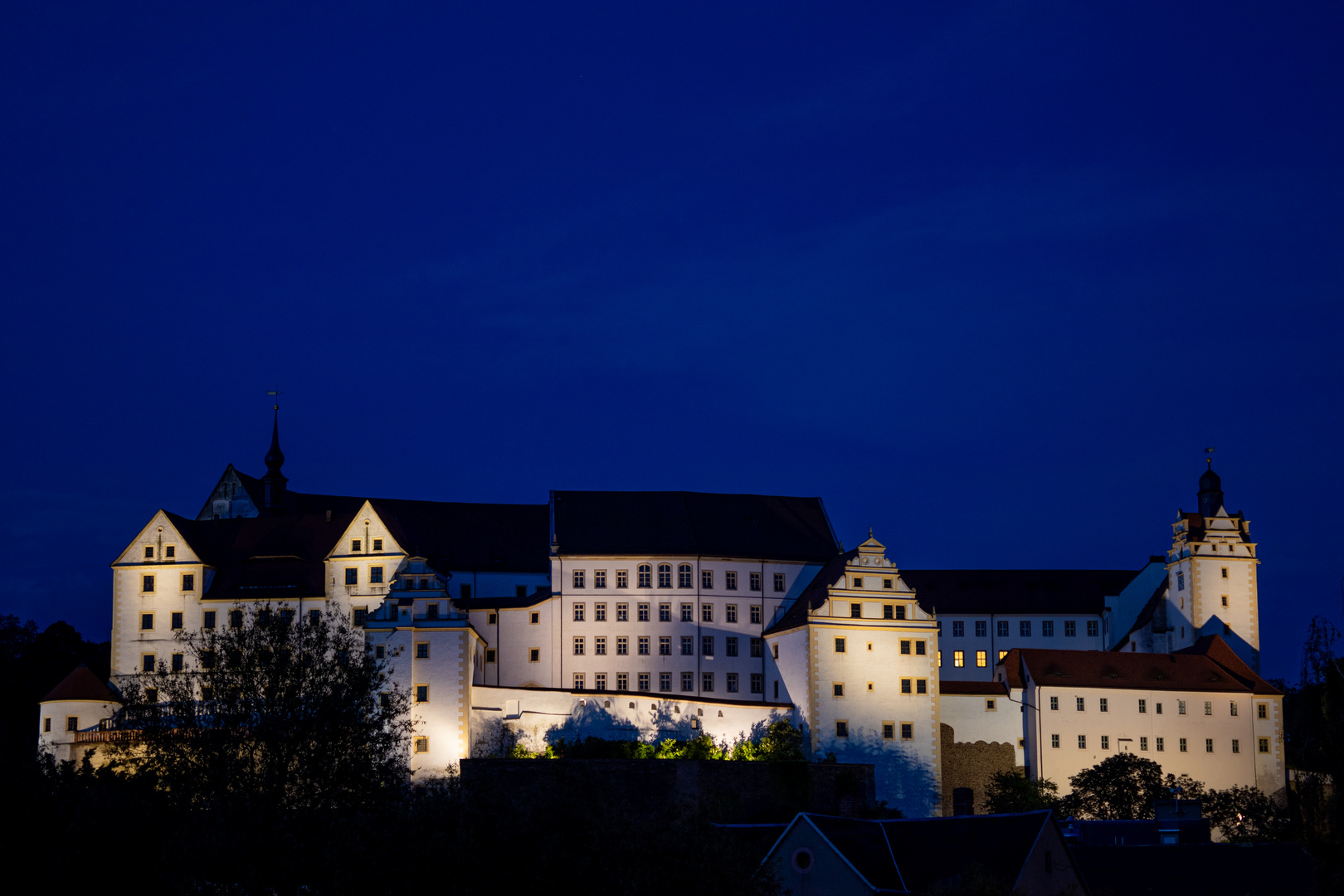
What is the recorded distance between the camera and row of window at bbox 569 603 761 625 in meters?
79.2

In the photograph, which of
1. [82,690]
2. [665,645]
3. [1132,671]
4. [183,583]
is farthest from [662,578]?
[82,690]

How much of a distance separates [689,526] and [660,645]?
6638 millimetres

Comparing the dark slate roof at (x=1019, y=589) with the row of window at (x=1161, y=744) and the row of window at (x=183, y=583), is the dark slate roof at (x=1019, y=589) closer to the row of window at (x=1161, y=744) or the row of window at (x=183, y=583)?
the row of window at (x=1161, y=744)

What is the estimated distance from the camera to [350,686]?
49.4 metres

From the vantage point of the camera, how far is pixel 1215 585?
92.2m

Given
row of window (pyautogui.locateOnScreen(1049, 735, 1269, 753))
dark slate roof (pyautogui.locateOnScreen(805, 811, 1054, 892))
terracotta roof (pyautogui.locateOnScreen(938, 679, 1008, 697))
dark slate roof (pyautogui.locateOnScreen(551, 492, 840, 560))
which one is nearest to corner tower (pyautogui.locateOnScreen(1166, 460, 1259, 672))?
row of window (pyautogui.locateOnScreen(1049, 735, 1269, 753))

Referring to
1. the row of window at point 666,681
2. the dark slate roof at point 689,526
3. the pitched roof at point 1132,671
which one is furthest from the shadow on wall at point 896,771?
the dark slate roof at point 689,526

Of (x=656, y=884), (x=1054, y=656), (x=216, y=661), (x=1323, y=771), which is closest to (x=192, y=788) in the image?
(x=216, y=661)

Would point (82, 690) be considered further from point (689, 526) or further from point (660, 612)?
point (689, 526)

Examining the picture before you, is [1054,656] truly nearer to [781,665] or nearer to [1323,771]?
[781,665]

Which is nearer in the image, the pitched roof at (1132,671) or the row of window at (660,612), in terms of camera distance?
the row of window at (660,612)

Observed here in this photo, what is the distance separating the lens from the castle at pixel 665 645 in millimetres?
71500

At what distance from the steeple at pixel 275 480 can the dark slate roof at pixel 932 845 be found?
144ft

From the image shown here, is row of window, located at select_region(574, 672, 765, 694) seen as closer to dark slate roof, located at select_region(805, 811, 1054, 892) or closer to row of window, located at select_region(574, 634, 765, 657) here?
row of window, located at select_region(574, 634, 765, 657)
